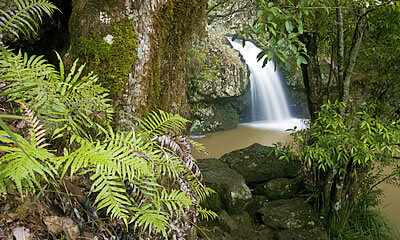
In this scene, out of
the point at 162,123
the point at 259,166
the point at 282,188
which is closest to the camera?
the point at 162,123

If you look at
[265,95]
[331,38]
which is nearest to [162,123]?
[331,38]

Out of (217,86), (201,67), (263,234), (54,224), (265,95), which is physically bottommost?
(263,234)

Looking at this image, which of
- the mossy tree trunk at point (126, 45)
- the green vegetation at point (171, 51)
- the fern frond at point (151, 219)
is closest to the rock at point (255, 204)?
the green vegetation at point (171, 51)

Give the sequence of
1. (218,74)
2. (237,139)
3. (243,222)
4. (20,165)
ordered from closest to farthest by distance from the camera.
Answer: (20,165), (243,222), (237,139), (218,74)

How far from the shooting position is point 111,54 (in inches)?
76.2

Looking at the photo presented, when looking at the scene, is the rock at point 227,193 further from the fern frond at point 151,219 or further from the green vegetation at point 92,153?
the fern frond at point 151,219

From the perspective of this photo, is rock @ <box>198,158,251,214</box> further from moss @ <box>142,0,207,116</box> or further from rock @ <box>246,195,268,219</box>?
moss @ <box>142,0,207,116</box>

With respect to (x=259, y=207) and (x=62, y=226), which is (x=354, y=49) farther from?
(x=62, y=226)

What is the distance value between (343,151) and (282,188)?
1426mm

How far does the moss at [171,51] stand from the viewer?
2.10 m

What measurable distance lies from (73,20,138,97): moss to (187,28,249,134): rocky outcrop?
22.6ft

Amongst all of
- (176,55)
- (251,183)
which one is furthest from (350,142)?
(251,183)

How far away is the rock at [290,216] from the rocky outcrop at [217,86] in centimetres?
567

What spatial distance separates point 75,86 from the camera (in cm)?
158
